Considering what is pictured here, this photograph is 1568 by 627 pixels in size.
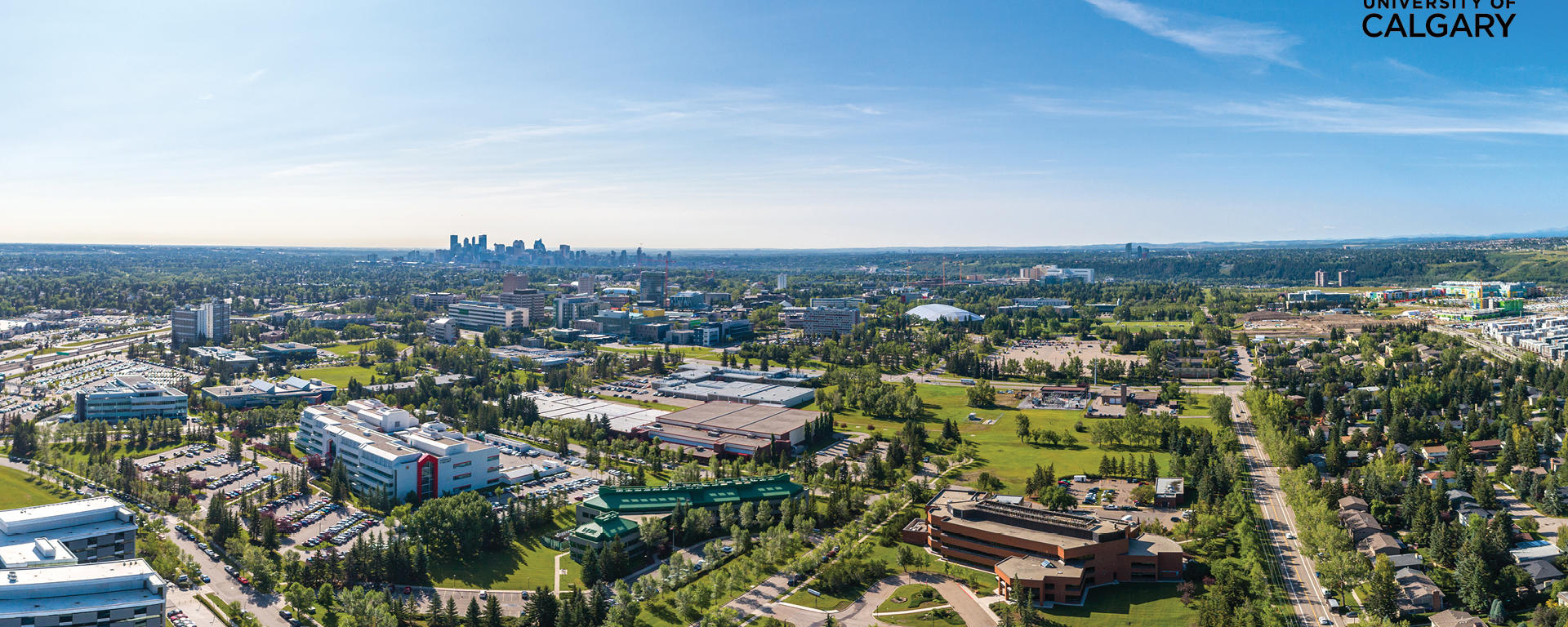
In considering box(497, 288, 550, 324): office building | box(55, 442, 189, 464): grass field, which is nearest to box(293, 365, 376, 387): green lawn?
box(55, 442, 189, 464): grass field

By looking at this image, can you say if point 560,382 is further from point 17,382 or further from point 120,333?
point 120,333

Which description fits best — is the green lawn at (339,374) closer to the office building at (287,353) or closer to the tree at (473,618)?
the office building at (287,353)

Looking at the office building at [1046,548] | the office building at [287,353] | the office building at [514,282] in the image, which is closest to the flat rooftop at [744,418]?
the office building at [1046,548]

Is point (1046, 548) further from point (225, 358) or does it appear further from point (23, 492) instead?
point (225, 358)

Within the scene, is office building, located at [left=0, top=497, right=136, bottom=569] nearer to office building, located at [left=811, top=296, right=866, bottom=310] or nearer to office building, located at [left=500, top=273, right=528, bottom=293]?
office building, located at [left=811, top=296, right=866, bottom=310]

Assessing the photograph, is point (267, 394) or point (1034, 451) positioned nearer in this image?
point (1034, 451)

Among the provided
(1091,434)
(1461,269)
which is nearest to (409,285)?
(1091,434)

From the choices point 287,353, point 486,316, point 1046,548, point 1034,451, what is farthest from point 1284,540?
point 486,316
